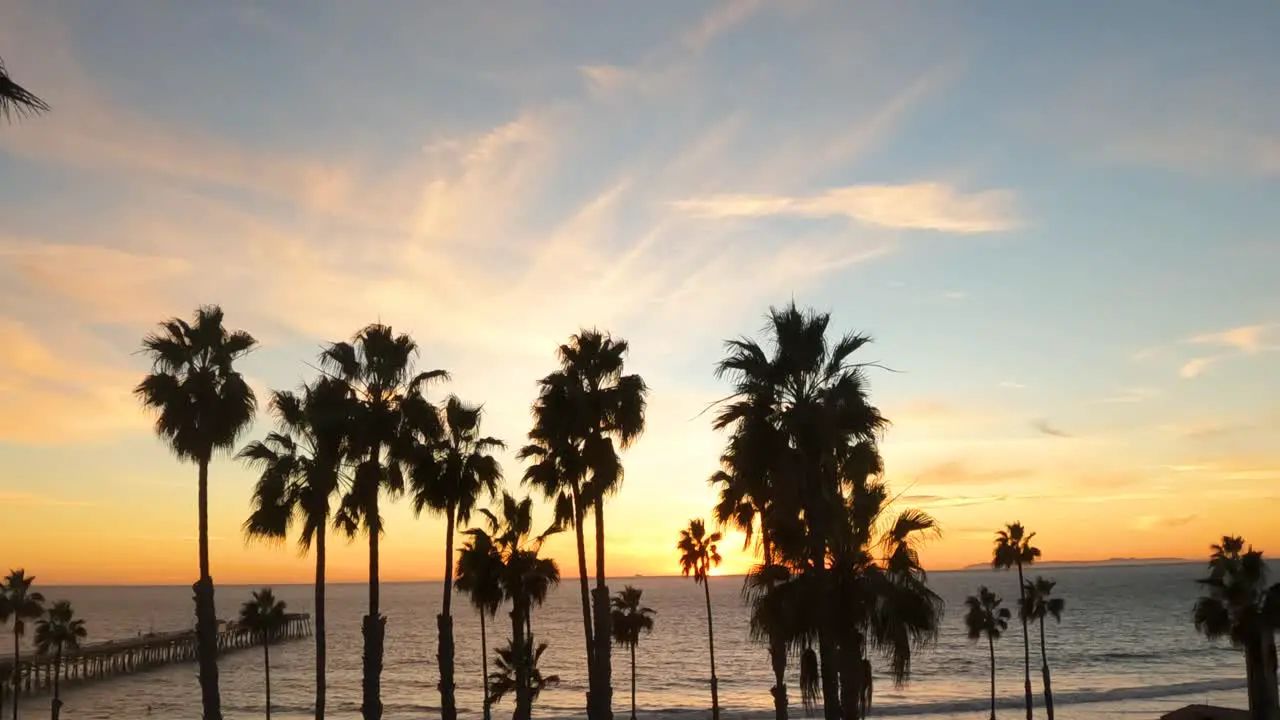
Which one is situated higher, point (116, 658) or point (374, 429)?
point (374, 429)

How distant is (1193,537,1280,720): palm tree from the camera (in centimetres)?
3350

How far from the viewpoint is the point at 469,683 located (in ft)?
335

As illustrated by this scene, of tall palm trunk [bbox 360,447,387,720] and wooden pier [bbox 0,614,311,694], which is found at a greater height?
tall palm trunk [bbox 360,447,387,720]

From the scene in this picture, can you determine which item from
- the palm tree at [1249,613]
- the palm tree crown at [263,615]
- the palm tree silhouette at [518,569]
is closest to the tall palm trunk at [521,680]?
the palm tree silhouette at [518,569]

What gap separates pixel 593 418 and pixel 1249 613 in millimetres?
25772

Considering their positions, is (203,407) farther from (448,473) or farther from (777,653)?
(777,653)

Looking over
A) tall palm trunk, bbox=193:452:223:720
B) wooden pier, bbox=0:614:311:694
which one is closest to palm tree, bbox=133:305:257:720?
tall palm trunk, bbox=193:452:223:720

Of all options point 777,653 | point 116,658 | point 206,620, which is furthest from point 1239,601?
point 116,658

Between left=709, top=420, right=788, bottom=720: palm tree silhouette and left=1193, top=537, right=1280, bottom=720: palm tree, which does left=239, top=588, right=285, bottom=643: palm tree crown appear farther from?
left=1193, top=537, right=1280, bottom=720: palm tree

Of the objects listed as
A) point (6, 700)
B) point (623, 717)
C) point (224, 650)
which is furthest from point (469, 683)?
point (224, 650)

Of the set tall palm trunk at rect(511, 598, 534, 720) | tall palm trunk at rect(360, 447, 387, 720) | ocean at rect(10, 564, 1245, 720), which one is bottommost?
ocean at rect(10, 564, 1245, 720)

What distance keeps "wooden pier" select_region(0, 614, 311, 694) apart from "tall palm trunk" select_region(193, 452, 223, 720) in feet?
230

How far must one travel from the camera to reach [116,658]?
372 feet

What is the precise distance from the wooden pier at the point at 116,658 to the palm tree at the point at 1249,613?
8691 cm
